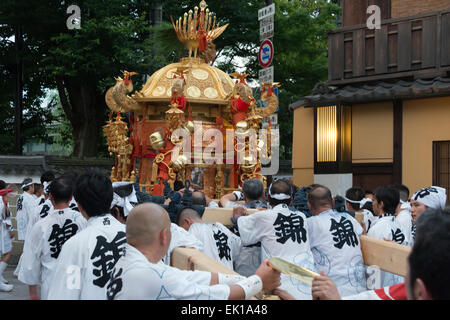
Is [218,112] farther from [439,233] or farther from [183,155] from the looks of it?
[439,233]

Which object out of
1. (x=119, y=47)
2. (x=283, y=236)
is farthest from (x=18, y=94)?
(x=283, y=236)

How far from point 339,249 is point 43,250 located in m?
2.62

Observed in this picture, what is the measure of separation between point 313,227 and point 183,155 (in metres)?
6.52

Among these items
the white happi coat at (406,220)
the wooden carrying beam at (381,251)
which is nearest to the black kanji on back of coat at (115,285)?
the wooden carrying beam at (381,251)

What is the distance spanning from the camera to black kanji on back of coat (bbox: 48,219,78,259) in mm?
4895

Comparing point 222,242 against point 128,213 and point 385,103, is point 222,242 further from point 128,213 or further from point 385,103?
point 385,103

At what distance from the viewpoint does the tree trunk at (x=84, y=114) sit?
67.0ft

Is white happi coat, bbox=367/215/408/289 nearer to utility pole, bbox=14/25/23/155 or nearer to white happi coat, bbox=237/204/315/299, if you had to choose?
white happi coat, bbox=237/204/315/299

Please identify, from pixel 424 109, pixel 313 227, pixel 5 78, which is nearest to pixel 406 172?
pixel 424 109

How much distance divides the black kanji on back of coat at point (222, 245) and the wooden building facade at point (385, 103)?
25.2 ft

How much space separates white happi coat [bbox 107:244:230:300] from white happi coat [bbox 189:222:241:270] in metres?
2.32

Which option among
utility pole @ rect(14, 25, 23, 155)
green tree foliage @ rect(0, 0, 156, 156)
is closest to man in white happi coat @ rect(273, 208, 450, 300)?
green tree foliage @ rect(0, 0, 156, 156)

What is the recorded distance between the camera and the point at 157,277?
111 inches

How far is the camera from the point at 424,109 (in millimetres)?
12336
